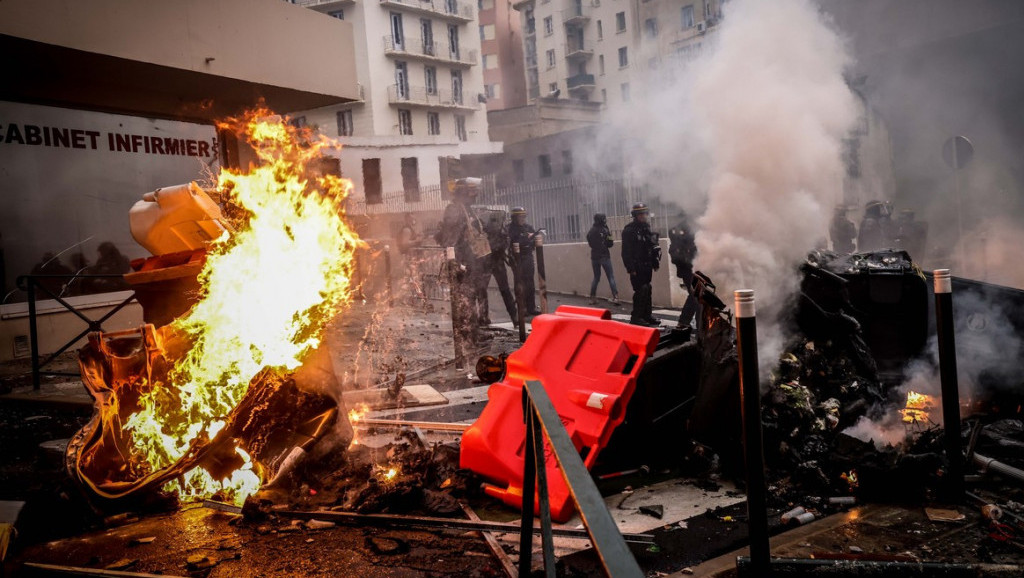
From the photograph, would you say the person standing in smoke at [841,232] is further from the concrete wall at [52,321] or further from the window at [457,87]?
the window at [457,87]

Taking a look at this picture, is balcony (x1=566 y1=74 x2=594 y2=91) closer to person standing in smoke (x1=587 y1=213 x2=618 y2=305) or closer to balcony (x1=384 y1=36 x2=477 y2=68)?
balcony (x1=384 y1=36 x2=477 y2=68)

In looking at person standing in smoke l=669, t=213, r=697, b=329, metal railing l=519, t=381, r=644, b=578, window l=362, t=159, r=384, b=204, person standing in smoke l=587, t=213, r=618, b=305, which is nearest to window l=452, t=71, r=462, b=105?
window l=362, t=159, r=384, b=204

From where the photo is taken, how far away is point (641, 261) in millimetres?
11023

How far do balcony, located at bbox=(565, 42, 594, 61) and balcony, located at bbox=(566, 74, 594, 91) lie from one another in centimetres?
181

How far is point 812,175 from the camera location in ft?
21.5


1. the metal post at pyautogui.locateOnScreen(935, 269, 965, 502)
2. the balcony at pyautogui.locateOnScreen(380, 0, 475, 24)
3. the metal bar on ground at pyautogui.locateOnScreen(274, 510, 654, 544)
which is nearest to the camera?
the metal bar on ground at pyautogui.locateOnScreen(274, 510, 654, 544)

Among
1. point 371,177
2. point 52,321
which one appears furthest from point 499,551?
point 371,177

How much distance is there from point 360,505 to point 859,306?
489 centimetres

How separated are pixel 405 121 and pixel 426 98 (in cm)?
270

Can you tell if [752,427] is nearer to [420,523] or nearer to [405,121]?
[420,523]

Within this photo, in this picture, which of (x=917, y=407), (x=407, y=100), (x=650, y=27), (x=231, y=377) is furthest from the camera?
(x=650, y=27)

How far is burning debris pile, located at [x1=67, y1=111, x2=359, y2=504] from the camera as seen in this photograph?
4535 mm

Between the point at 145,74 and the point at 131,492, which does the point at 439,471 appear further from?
the point at 145,74

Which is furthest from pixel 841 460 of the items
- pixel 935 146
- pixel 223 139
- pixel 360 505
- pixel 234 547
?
pixel 935 146
